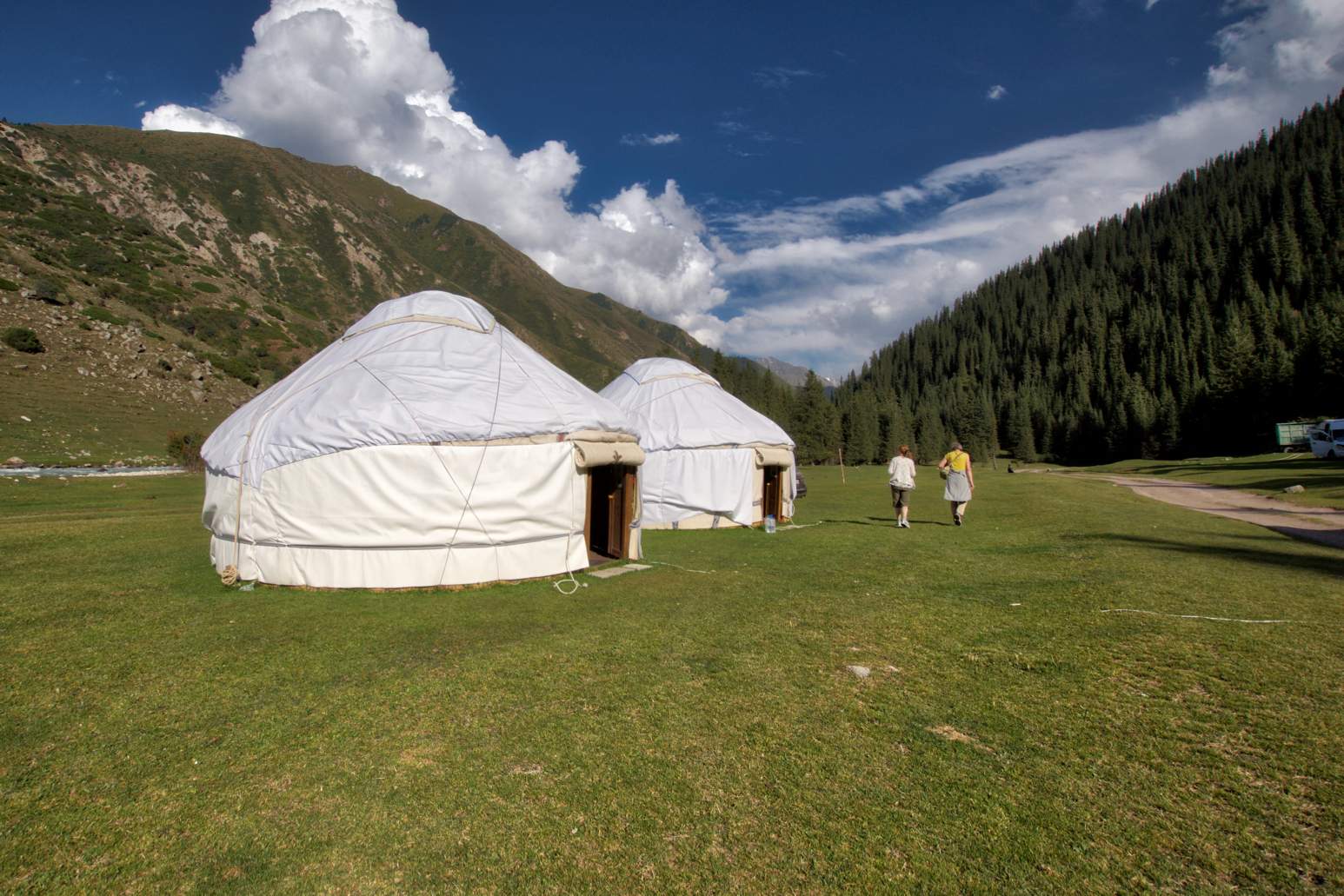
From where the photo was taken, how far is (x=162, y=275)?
4316cm

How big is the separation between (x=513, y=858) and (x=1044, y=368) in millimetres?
115466

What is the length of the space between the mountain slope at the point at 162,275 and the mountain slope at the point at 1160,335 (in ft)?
184

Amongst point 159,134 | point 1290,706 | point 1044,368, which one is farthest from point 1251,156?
point 159,134

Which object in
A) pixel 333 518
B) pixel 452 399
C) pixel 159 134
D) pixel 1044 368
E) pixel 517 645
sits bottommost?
pixel 517 645

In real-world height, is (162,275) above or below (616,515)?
above

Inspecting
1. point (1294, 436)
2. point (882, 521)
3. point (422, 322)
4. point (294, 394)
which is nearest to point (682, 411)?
point (882, 521)

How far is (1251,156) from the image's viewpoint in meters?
114

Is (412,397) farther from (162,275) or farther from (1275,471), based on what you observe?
(162,275)

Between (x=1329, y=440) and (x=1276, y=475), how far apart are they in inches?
304

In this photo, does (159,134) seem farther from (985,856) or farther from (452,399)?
(985,856)

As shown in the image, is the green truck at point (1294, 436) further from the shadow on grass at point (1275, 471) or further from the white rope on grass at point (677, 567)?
the white rope on grass at point (677, 567)

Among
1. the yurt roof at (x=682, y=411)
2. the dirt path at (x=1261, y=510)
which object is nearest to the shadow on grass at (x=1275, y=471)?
the dirt path at (x=1261, y=510)

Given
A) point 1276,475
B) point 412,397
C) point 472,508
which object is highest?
point 412,397

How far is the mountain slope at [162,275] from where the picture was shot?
94.8ft
